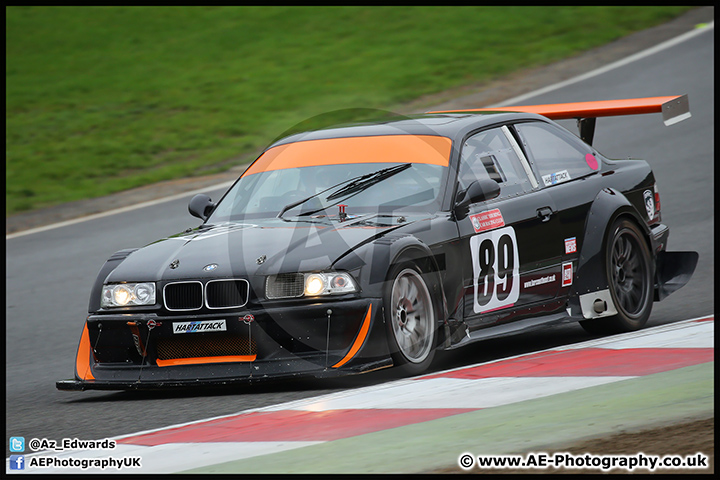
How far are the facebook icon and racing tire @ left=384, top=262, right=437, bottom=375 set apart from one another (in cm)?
207

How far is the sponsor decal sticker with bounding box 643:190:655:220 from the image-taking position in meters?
8.26

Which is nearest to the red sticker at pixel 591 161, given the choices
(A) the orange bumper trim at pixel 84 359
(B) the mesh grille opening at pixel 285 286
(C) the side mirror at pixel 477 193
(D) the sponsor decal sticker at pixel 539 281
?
(D) the sponsor decal sticker at pixel 539 281

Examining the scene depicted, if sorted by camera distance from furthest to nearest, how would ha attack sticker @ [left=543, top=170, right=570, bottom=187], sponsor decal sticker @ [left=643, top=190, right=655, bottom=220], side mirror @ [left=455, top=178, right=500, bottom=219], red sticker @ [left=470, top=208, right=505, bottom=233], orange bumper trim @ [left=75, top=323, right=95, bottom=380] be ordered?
sponsor decal sticker @ [left=643, top=190, right=655, bottom=220], ha attack sticker @ [left=543, top=170, right=570, bottom=187], red sticker @ [left=470, top=208, right=505, bottom=233], side mirror @ [left=455, top=178, right=500, bottom=219], orange bumper trim @ [left=75, top=323, right=95, bottom=380]

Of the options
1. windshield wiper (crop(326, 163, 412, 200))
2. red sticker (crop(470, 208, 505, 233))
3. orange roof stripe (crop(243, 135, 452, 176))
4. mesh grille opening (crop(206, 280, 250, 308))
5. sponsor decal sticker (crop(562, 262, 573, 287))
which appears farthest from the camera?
sponsor decal sticker (crop(562, 262, 573, 287))

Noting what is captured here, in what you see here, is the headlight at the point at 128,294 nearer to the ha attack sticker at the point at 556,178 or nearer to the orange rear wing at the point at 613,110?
the ha attack sticker at the point at 556,178

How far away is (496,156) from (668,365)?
6.89ft

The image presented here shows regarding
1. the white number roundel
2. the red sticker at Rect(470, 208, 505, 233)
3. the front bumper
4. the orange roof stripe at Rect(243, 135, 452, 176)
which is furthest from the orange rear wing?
A: the front bumper

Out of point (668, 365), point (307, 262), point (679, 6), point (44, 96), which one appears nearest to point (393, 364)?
point (307, 262)

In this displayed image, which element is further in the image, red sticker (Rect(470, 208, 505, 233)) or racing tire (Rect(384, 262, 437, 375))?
red sticker (Rect(470, 208, 505, 233))

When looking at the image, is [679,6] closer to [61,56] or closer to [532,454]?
[61,56]

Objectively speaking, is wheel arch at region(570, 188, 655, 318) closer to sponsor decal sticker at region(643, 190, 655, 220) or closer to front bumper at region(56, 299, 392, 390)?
sponsor decal sticker at region(643, 190, 655, 220)

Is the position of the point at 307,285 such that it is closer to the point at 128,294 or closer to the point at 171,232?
the point at 128,294

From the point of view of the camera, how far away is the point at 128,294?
6.38 meters

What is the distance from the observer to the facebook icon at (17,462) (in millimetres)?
4617
